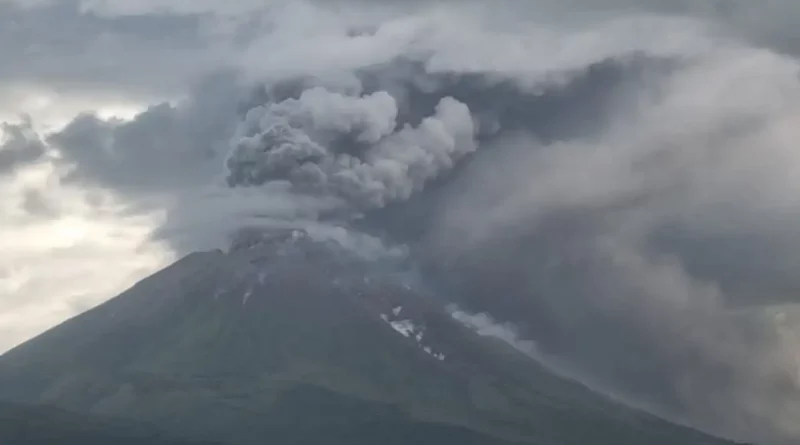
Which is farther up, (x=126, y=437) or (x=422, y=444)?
(x=422, y=444)

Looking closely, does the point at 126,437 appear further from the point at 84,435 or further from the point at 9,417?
the point at 9,417

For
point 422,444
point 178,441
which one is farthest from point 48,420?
point 422,444

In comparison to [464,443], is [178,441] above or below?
below

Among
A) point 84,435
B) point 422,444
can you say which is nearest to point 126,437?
point 84,435

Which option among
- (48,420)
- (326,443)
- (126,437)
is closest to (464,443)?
(326,443)

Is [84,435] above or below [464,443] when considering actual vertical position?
below

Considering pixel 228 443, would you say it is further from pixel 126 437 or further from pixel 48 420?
pixel 48 420

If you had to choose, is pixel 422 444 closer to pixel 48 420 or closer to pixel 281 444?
pixel 281 444
